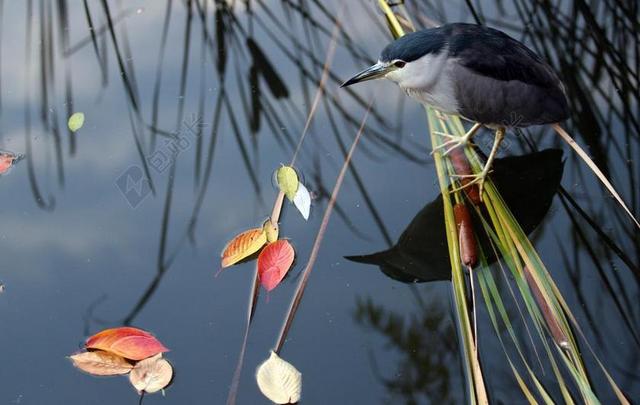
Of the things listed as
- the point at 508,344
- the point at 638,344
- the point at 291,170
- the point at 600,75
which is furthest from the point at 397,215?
the point at 600,75

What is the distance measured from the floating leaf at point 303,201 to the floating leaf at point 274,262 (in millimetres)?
126

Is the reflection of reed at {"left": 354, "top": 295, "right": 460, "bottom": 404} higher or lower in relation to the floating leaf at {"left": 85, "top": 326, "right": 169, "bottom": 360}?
lower

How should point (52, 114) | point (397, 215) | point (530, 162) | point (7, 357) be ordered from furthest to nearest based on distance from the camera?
point (52, 114) → point (530, 162) → point (397, 215) → point (7, 357)

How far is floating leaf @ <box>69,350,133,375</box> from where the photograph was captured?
178 centimetres

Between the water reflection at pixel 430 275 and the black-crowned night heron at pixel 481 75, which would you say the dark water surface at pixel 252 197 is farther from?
the black-crowned night heron at pixel 481 75

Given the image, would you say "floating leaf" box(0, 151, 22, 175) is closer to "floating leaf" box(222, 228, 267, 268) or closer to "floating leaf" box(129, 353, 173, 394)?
"floating leaf" box(222, 228, 267, 268)

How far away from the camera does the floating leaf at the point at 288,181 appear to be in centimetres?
216

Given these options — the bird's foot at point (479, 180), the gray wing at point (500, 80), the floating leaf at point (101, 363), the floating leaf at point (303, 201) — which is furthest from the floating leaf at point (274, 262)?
the gray wing at point (500, 80)

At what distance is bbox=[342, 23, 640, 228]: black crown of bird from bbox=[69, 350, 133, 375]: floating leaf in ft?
3.43

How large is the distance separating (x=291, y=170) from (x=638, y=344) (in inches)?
40.0

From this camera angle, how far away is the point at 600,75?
246cm

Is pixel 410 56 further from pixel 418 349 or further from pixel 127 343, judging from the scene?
pixel 127 343

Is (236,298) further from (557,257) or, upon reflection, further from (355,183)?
(557,257)

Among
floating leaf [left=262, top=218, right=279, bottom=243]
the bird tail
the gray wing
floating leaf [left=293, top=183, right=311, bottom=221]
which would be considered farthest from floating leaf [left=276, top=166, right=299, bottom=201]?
the bird tail
